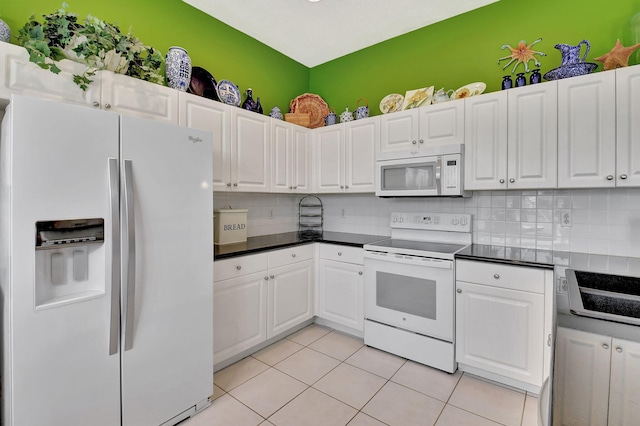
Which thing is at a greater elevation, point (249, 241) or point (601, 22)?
point (601, 22)

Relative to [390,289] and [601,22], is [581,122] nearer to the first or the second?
[601,22]

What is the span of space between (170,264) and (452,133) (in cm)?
232

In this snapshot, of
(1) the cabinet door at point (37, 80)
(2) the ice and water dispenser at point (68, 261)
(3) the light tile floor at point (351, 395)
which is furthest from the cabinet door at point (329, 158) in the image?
(2) the ice and water dispenser at point (68, 261)

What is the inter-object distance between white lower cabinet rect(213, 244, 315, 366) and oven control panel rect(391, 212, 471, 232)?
3.08ft

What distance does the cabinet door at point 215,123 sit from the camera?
2203 mm

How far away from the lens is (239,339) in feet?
7.50

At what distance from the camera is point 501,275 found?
1.99m

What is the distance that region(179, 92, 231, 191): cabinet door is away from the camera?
7.23ft

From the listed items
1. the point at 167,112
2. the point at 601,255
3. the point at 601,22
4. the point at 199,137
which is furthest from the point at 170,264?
the point at 601,22

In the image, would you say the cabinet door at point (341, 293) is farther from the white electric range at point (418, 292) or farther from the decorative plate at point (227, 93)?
the decorative plate at point (227, 93)

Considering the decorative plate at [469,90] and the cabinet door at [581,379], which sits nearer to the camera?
the cabinet door at [581,379]

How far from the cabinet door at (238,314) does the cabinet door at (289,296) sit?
0.29 feet

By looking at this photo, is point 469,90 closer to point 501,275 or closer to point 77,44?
point 501,275

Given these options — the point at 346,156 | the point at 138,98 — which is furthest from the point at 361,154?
the point at 138,98
